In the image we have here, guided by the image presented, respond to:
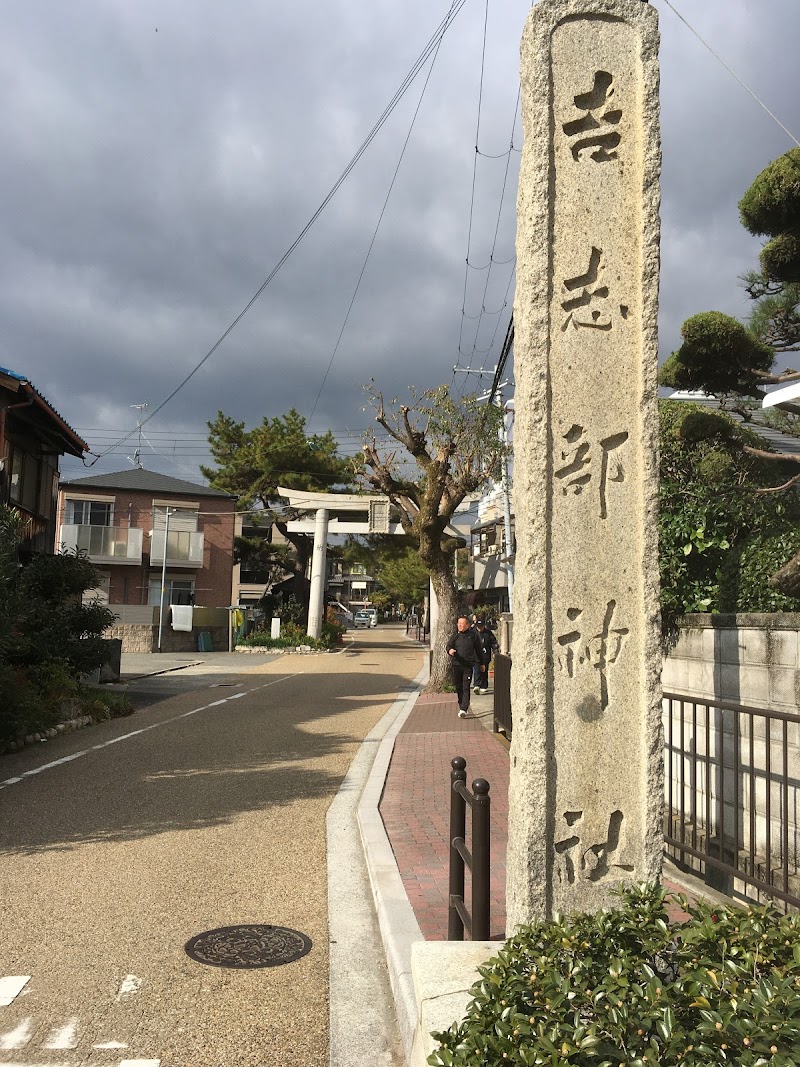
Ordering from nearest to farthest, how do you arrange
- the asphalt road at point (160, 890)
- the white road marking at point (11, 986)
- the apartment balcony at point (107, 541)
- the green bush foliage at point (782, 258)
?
the asphalt road at point (160, 890) → the white road marking at point (11, 986) → the green bush foliage at point (782, 258) → the apartment balcony at point (107, 541)

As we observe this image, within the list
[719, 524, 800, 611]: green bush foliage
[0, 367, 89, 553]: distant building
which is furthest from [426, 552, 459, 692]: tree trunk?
[719, 524, 800, 611]: green bush foliage

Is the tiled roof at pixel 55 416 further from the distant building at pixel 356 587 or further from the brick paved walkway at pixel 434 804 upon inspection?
the distant building at pixel 356 587

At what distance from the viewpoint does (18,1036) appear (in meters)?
3.73

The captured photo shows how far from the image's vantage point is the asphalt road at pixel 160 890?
3.79 metres

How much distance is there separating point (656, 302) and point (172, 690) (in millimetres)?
18978

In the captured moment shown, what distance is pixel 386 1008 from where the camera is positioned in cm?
419

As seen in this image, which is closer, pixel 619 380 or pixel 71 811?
pixel 619 380

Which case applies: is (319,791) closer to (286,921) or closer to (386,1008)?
(286,921)

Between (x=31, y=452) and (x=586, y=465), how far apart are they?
20.0 m

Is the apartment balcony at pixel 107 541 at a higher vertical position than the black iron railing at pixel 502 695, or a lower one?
higher

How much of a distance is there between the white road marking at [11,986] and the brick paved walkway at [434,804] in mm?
2116

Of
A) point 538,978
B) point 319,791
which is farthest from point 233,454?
point 538,978

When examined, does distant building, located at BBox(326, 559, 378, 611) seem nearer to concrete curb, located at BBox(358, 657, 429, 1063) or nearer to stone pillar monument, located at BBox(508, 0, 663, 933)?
concrete curb, located at BBox(358, 657, 429, 1063)

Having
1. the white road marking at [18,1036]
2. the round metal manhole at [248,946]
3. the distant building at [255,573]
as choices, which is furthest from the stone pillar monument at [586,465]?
the distant building at [255,573]
